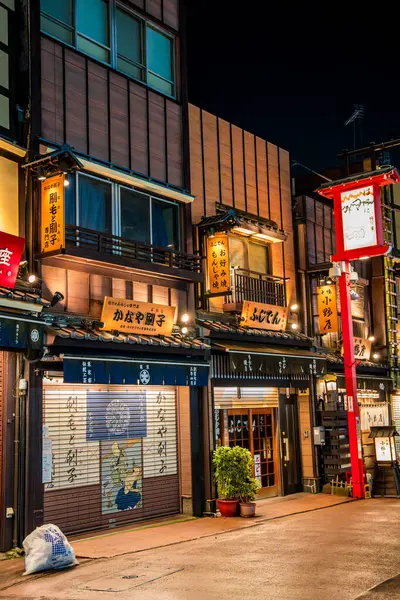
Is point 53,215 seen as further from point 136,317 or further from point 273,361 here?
point 273,361

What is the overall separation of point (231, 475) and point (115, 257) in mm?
6013

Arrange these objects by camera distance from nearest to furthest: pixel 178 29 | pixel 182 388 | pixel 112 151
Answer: pixel 112 151 < pixel 182 388 < pixel 178 29

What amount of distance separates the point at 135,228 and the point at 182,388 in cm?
429

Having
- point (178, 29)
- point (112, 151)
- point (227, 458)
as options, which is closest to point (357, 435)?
point (227, 458)

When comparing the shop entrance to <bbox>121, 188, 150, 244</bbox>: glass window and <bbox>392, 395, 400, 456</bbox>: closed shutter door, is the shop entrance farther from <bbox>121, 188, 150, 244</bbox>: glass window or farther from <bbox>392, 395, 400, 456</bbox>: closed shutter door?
<bbox>392, 395, 400, 456</bbox>: closed shutter door

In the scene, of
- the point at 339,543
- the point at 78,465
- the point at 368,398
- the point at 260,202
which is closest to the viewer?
the point at 339,543

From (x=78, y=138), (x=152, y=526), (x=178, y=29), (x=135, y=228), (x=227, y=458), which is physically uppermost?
(x=178, y=29)

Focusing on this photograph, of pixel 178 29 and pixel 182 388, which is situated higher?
pixel 178 29

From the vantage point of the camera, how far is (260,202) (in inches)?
890

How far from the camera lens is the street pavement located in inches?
387

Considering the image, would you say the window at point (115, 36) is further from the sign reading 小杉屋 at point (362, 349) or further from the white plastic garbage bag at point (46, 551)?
the sign reading 小杉屋 at point (362, 349)

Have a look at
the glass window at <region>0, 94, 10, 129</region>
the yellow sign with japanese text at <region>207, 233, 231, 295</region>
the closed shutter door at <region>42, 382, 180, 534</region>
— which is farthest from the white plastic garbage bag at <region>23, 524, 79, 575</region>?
the yellow sign with japanese text at <region>207, 233, 231, 295</region>

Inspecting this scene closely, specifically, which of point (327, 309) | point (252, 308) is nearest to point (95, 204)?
point (252, 308)

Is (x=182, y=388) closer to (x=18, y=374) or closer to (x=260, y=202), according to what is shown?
(x=18, y=374)
